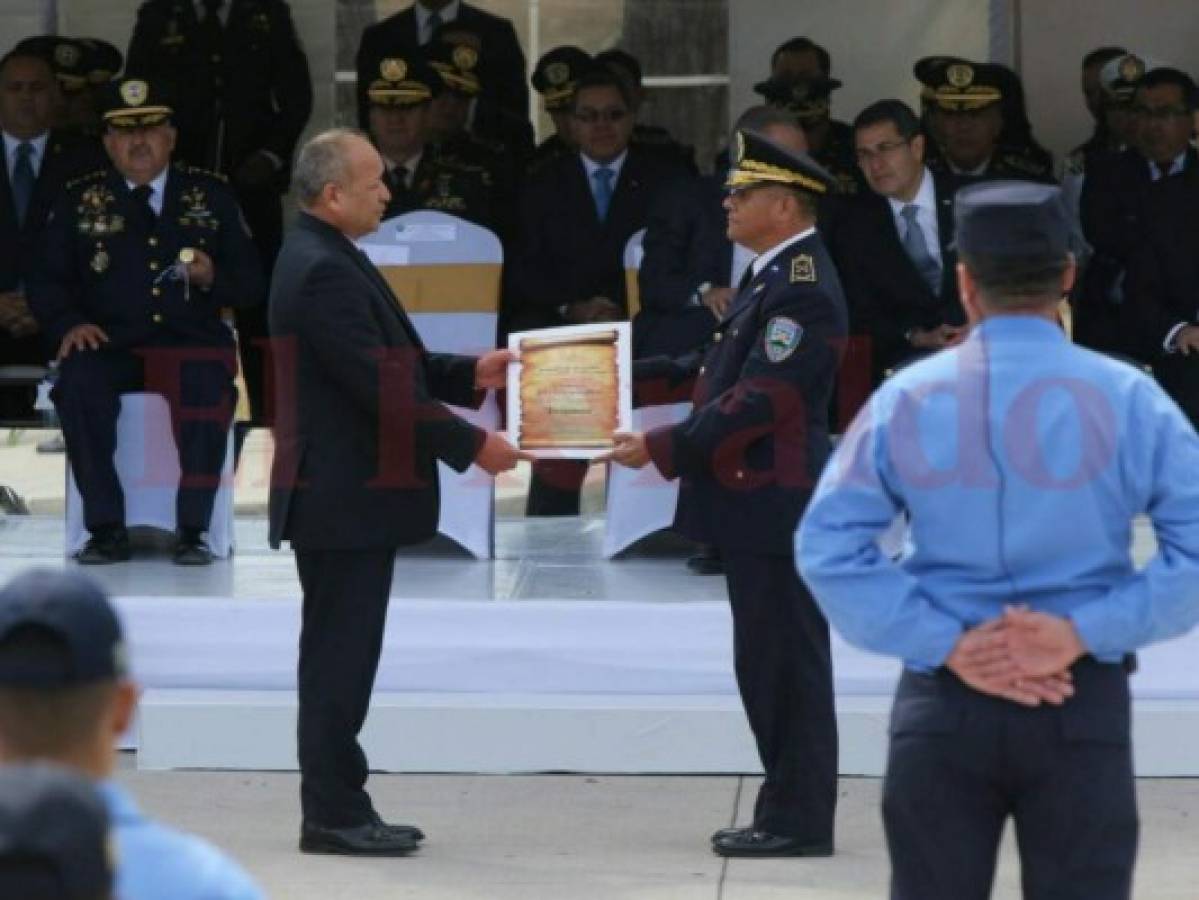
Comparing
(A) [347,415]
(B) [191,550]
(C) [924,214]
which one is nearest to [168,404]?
(B) [191,550]

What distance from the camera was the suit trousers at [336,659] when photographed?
20.2 feet

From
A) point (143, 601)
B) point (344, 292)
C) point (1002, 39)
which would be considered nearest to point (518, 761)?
point (143, 601)

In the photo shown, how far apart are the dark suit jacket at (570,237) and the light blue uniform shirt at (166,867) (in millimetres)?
6672

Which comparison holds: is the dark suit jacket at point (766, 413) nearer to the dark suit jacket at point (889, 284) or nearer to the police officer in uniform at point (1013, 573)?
the police officer in uniform at point (1013, 573)

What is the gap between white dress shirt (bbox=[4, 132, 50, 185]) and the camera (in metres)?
9.69

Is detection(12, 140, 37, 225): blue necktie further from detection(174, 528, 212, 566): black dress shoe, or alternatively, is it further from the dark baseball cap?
the dark baseball cap

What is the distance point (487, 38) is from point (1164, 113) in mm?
2661

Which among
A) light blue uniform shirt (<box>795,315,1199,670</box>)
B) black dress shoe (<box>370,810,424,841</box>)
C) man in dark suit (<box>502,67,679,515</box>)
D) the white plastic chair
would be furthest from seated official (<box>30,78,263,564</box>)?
light blue uniform shirt (<box>795,315,1199,670</box>)

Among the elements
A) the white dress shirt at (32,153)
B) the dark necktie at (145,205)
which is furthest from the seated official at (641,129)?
the white dress shirt at (32,153)

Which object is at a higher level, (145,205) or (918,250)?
(145,205)

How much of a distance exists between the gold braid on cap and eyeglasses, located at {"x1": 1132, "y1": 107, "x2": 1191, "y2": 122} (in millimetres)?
3575

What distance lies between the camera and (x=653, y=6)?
11070 millimetres

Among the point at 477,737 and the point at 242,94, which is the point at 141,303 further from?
the point at 477,737

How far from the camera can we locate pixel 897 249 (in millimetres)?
8562
